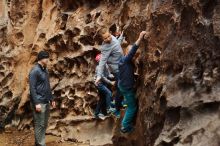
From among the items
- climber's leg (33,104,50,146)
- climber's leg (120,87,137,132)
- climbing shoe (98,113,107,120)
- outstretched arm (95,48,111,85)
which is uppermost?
outstretched arm (95,48,111,85)

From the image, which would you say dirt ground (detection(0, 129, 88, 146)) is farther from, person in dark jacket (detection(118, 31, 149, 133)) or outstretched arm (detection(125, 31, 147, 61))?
outstretched arm (detection(125, 31, 147, 61))

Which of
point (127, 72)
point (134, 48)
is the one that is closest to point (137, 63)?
point (127, 72)

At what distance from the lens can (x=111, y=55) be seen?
888 cm

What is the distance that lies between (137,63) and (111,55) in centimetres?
131

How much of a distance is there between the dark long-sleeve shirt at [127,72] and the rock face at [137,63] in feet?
0.51

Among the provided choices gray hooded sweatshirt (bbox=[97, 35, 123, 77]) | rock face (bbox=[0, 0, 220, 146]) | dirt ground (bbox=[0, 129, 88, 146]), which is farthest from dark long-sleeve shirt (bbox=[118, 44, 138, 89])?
dirt ground (bbox=[0, 129, 88, 146])

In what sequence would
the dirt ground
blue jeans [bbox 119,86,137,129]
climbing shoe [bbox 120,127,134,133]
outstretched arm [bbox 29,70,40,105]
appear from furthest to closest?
1. the dirt ground
2. outstretched arm [bbox 29,70,40,105]
3. climbing shoe [bbox 120,127,134,133]
4. blue jeans [bbox 119,86,137,129]

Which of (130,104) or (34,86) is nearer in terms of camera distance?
(130,104)

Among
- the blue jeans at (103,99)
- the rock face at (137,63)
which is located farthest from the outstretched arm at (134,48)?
the blue jeans at (103,99)

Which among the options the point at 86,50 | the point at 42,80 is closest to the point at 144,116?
the point at 42,80

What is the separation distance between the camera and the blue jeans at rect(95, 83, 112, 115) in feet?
31.1

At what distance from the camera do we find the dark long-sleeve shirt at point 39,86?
334 inches

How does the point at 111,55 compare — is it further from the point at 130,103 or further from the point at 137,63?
the point at 130,103

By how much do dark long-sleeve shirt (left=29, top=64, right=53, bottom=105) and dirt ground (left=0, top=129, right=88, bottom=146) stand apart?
1822 mm
